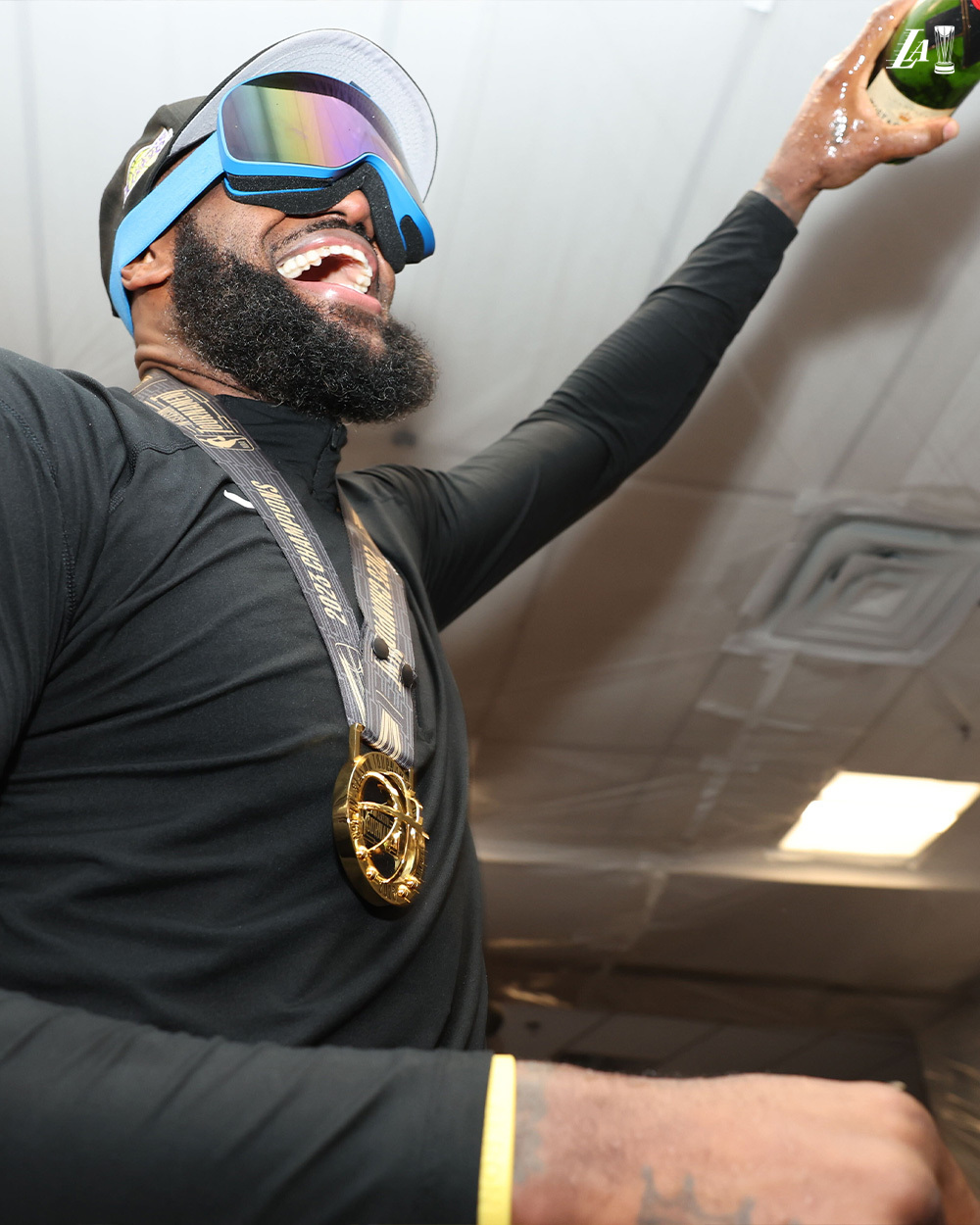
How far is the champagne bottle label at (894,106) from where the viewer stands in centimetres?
126

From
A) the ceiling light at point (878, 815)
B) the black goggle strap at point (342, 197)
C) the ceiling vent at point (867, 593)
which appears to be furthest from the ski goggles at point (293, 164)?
Result: the ceiling light at point (878, 815)

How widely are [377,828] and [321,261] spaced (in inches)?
30.6

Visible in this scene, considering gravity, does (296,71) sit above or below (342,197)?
above

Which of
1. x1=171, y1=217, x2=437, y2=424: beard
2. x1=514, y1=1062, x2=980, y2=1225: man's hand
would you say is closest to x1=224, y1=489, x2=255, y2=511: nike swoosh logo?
x1=171, y1=217, x2=437, y2=424: beard

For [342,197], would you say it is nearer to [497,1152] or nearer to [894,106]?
[894,106]

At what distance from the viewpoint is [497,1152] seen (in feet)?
1.52

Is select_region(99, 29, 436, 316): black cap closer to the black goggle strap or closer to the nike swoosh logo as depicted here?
the black goggle strap

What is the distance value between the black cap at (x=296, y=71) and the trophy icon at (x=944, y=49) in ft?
2.12

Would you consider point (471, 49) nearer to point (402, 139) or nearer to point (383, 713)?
point (402, 139)

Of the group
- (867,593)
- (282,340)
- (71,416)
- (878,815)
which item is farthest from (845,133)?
(878,815)

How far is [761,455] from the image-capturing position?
76.5 inches

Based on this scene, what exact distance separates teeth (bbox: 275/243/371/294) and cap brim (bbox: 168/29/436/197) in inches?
6.8

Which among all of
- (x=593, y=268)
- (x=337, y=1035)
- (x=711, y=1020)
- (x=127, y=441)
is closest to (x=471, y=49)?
(x=593, y=268)

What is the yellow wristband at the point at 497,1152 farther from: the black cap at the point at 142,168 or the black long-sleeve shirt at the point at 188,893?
the black cap at the point at 142,168
